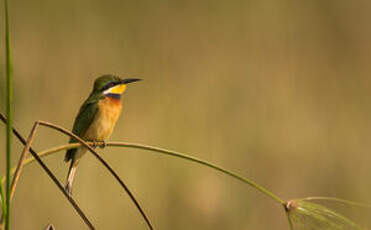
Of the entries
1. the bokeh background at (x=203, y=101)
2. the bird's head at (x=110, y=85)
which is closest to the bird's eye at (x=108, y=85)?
the bird's head at (x=110, y=85)

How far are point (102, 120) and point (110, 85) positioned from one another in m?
0.18

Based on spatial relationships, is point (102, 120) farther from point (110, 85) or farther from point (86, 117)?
point (110, 85)

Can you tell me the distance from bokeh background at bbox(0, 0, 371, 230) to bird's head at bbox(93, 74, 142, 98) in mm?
363

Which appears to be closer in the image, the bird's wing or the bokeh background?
the bird's wing

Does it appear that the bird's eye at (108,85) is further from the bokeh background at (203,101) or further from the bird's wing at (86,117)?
the bokeh background at (203,101)

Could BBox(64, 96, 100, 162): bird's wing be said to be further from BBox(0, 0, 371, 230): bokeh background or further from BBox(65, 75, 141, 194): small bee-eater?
BBox(0, 0, 371, 230): bokeh background

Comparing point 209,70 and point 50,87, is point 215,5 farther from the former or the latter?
point 50,87

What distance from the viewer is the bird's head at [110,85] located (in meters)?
2.09

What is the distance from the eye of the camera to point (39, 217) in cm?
261

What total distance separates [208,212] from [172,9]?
5.52 feet

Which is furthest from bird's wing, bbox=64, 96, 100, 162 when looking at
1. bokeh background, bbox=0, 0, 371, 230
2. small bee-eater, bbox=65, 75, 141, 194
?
bokeh background, bbox=0, 0, 371, 230

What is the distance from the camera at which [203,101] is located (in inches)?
133

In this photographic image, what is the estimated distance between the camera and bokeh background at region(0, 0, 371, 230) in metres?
2.82

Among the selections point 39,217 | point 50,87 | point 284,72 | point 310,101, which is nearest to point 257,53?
point 284,72
